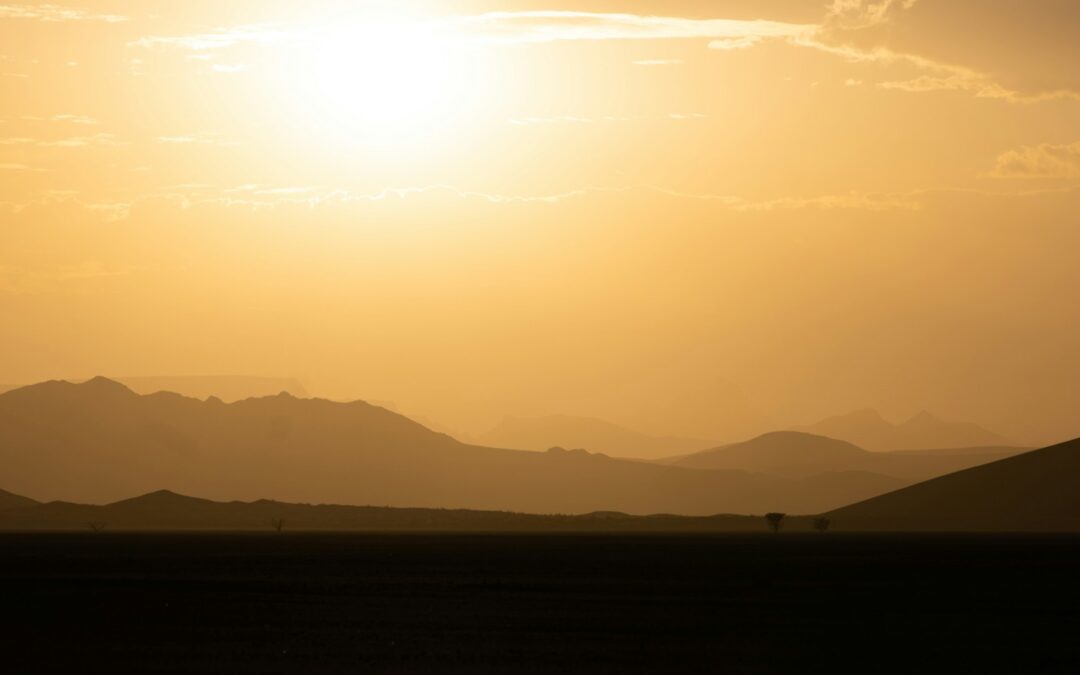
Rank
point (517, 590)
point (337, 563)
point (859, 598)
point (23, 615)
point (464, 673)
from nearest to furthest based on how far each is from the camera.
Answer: point (464, 673) < point (23, 615) < point (859, 598) < point (517, 590) < point (337, 563)

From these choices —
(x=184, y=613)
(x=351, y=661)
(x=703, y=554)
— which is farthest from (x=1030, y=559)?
(x=351, y=661)

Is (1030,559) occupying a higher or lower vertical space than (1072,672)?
higher

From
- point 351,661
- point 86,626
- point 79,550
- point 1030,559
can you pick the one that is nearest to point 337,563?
point 79,550

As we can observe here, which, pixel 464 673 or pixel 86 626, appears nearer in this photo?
pixel 464 673

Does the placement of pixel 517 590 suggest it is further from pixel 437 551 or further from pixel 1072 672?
pixel 437 551

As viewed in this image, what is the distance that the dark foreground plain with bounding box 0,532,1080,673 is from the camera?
48.8m

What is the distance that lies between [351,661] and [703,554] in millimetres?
105750

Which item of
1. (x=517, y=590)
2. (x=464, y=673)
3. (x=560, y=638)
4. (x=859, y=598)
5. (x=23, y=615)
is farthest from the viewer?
(x=517, y=590)

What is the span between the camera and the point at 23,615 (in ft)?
215

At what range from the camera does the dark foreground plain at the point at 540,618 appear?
4884cm

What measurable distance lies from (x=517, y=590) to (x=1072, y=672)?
142 feet

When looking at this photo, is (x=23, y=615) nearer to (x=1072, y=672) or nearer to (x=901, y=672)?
(x=901, y=672)

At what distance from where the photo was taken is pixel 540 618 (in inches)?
2579

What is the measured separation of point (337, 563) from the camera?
126 meters
